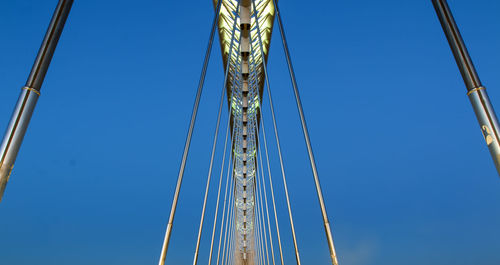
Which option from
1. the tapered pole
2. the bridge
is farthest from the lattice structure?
the tapered pole

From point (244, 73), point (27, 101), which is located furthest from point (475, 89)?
point (244, 73)

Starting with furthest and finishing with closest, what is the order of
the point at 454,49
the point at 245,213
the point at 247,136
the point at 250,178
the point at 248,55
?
the point at 245,213 → the point at 250,178 → the point at 247,136 → the point at 248,55 → the point at 454,49

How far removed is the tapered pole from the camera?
8.56ft

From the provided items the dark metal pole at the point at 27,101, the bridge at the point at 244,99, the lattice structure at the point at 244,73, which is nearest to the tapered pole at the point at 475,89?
the bridge at the point at 244,99

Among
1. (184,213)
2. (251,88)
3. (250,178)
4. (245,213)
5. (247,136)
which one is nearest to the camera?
(251,88)

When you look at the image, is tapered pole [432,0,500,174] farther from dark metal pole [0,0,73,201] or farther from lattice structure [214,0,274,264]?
lattice structure [214,0,274,264]

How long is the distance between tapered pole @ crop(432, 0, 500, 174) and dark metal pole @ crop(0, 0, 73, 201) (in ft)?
11.8

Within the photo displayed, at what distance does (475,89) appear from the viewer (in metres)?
2.78

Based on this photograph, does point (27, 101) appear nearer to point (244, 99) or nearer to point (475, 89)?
point (475, 89)

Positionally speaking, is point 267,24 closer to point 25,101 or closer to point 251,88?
point 251,88

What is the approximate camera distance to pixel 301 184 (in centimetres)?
19888

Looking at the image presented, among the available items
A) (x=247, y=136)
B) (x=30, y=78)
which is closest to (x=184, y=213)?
(x=247, y=136)

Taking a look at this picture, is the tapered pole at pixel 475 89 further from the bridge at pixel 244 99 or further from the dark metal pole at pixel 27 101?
the dark metal pole at pixel 27 101

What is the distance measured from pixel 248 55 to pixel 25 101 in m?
15.0
